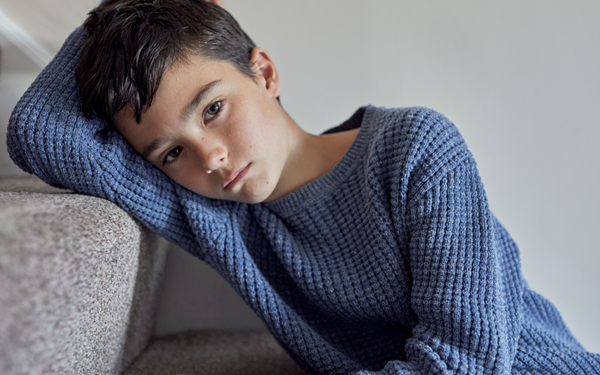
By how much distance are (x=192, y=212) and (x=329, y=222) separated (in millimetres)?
245

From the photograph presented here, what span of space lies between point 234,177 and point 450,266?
36 centimetres

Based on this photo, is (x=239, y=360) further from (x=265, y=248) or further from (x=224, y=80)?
(x=224, y=80)

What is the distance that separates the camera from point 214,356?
2.98ft

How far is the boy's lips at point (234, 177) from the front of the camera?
2.34ft

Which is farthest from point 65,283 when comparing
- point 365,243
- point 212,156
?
point 365,243

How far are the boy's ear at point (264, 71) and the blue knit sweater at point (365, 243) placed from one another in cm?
19

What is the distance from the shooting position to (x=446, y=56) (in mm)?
1065

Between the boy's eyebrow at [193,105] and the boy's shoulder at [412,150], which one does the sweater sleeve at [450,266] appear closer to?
the boy's shoulder at [412,150]

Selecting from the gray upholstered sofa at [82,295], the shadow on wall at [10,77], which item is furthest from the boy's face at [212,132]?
the shadow on wall at [10,77]

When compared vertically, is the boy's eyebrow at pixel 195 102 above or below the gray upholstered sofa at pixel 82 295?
above

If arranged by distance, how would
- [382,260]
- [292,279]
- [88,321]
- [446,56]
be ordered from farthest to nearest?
[446,56] → [292,279] → [382,260] → [88,321]

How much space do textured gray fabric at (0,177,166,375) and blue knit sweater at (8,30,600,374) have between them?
0.11 meters

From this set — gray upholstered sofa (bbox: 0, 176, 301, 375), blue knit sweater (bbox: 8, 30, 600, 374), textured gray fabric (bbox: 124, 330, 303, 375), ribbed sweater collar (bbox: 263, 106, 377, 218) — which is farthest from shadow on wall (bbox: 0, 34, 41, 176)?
ribbed sweater collar (bbox: 263, 106, 377, 218)

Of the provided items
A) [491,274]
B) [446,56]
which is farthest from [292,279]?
[446,56]
